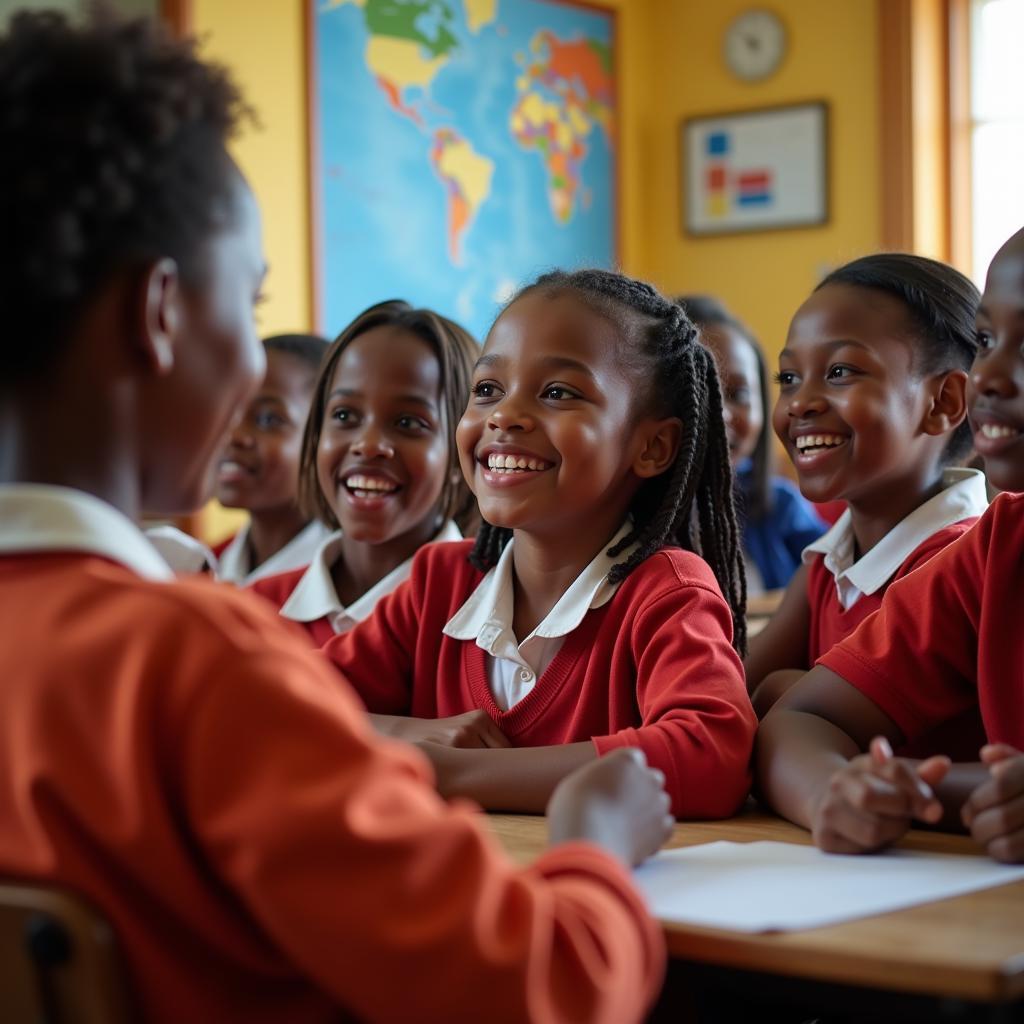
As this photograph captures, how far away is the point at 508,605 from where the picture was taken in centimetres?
185

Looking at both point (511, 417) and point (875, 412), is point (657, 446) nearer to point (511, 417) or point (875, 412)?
point (511, 417)

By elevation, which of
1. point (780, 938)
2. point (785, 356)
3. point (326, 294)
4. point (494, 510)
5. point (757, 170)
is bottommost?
point (780, 938)

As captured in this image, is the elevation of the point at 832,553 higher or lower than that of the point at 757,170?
lower

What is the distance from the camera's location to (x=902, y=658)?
5.15 feet

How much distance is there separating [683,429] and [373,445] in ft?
2.36

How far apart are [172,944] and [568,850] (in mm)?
289

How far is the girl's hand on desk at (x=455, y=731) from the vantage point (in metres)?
1.66

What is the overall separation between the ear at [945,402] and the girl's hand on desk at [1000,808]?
95 centimetres

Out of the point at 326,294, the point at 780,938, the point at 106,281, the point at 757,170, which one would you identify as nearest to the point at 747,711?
the point at 780,938

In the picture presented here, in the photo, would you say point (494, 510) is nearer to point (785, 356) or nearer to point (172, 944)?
point (785, 356)

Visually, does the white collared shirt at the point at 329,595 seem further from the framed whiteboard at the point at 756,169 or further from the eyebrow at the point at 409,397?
the framed whiteboard at the point at 756,169

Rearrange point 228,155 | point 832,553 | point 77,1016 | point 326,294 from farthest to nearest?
1. point 326,294
2. point 832,553
3. point 228,155
4. point 77,1016

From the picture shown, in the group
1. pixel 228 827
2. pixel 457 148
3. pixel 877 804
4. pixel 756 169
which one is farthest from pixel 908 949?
pixel 756 169

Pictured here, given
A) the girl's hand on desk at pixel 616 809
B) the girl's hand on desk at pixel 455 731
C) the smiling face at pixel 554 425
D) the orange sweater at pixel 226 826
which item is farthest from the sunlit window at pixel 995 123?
the orange sweater at pixel 226 826
